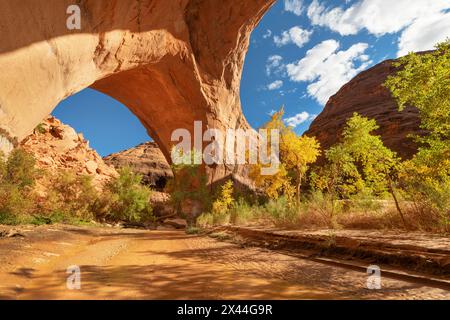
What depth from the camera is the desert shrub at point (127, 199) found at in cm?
1938

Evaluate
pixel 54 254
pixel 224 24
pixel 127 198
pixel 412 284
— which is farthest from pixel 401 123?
pixel 54 254

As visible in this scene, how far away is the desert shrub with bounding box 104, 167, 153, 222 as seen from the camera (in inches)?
763

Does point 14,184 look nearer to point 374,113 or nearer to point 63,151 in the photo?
point 63,151

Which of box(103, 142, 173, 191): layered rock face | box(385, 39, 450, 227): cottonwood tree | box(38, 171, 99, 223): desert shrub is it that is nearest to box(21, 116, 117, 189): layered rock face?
box(38, 171, 99, 223): desert shrub

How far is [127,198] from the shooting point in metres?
19.9

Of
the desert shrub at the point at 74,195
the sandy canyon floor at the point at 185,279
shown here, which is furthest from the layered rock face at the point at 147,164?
the sandy canyon floor at the point at 185,279

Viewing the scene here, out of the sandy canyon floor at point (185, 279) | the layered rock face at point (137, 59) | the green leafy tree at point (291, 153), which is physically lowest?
the sandy canyon floor at point (185, 279)

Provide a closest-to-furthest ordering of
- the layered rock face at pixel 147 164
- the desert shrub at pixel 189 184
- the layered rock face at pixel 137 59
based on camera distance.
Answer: the layered rock face at pixel 137 59 → the desert shrub at pixel 189 184 → the layered rock face at pixel 147 164

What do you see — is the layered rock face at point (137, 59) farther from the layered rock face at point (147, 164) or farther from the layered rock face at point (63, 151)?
the layered rock face at point (147, 164)

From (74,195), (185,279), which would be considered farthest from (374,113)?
(185,279)

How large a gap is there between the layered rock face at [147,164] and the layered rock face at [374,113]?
921 inches

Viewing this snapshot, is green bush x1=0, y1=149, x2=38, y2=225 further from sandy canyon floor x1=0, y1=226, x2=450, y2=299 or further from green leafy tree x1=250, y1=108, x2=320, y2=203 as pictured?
green leafy tree x1=250, y1=108, x2=320, y2=203

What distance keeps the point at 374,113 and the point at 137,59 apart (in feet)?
96.3

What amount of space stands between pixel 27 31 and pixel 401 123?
32.7m
